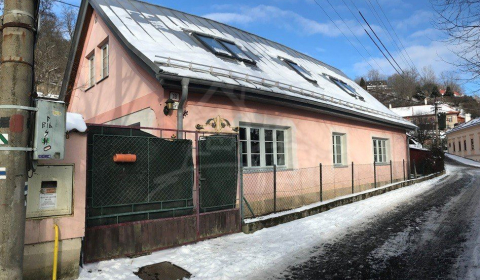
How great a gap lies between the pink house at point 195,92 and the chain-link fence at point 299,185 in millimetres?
297

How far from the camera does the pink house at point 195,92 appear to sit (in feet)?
22.8

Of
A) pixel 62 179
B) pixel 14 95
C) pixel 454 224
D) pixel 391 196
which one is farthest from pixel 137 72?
pixel 391 196

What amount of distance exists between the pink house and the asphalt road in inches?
109

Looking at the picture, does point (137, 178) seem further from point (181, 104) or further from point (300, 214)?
point (300, 214)

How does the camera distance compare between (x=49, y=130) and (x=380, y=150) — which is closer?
(x=49, y=130)

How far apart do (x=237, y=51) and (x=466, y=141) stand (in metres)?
49.6

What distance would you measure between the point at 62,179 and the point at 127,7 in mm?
8015

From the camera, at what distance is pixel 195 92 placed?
24.1 ft

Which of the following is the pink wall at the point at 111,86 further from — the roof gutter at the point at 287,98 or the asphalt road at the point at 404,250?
the asphalt road at the point at 404,250

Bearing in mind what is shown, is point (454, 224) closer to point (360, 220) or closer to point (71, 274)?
point (360, 220)

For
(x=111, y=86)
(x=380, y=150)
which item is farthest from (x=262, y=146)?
(x=380, y=150)

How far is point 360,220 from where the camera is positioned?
307 inches

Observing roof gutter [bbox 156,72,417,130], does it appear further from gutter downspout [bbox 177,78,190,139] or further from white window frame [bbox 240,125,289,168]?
white window frame [bbox 240,125,289,168]

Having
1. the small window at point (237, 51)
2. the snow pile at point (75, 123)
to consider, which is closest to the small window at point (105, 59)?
the small window at point (237, 51)
